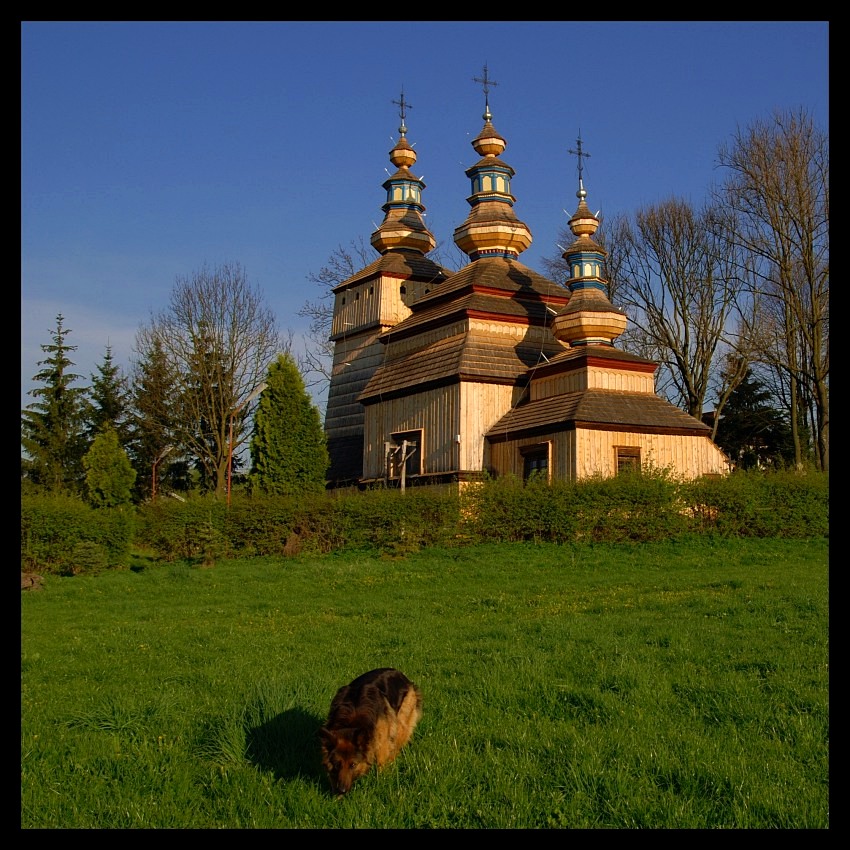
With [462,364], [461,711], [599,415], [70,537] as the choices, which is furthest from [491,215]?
[461,711]

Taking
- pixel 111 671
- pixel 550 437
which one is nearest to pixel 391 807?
pixel 111 671

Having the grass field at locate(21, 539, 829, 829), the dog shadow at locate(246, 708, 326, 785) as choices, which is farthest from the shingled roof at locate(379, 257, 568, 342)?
the dog shadow at locate(246, 708, 326, 785)

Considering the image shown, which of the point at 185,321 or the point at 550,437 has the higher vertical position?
the point at 185,321

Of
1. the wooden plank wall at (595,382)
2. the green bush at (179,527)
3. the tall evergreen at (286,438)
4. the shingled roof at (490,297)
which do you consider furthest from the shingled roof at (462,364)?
the green bush at (179,527)

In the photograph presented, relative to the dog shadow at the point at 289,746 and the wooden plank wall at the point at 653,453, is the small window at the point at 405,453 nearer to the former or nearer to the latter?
the wooden plank wall at the point at 653,453

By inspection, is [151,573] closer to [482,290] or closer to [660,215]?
[482,290]

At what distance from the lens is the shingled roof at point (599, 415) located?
25516mm

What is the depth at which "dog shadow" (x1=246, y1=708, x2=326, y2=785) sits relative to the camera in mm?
6305

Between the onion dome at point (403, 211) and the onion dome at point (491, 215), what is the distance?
4.88 meters

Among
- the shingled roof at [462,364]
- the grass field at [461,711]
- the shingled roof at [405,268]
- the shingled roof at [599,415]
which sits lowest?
the grass field at [461,711]

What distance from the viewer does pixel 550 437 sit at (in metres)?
26.1

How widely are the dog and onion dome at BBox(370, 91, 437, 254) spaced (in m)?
34.3

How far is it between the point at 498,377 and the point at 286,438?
6758 mm
